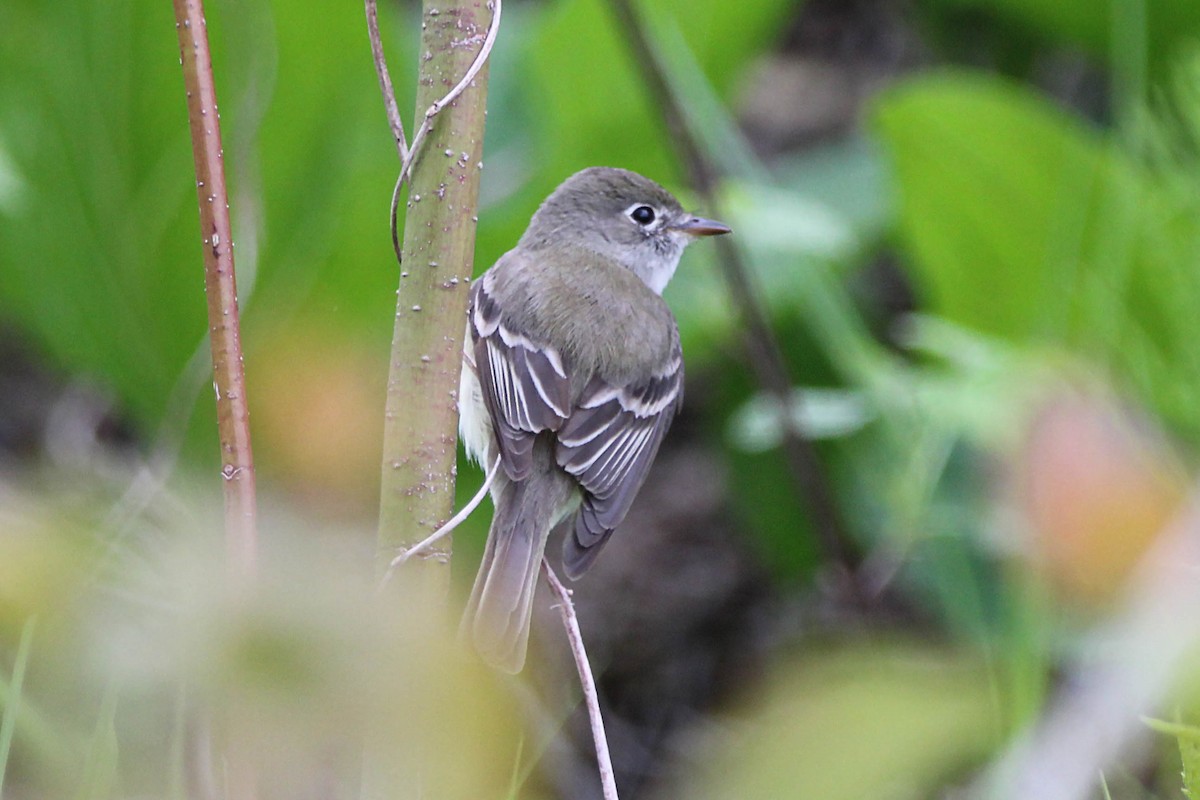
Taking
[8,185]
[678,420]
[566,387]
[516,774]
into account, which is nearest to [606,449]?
[566,387]

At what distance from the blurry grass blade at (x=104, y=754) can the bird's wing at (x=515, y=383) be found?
120 cm

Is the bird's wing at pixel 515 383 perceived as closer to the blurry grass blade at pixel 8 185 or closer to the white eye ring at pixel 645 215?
the white eye ring at pixel 645 215

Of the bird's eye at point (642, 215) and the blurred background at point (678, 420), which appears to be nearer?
the blurred background at point (678, 420)

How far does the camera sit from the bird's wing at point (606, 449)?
2061 mm

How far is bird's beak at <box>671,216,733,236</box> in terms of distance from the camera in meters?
2.62

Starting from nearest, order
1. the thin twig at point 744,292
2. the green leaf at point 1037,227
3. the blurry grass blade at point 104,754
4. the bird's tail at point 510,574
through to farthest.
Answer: the blurry grass blade at point 104,754
the bird's tail at point 510,574
the green leaf at point 1037,227
the thin twig at point 744,292

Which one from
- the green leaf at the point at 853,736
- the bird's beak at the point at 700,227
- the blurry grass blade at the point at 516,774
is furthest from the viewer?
the bird's beak at the point at 700,227

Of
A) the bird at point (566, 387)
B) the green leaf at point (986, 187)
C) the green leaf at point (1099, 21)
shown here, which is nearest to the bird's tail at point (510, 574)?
the bird at point (566, 387)

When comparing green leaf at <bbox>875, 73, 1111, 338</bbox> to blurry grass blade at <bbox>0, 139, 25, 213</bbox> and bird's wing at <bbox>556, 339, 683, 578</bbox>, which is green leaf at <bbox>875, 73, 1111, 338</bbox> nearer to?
bird's wing at <bbox>556, 339, 683, 578</bbox>

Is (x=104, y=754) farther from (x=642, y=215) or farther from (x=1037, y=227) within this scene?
(x=1037, y=227)

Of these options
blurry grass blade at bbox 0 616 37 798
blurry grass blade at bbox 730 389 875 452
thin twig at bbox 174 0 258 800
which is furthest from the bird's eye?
blurry grass blade at bbox 0 616 37 798

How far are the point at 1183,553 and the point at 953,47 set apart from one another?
4061 millimetres

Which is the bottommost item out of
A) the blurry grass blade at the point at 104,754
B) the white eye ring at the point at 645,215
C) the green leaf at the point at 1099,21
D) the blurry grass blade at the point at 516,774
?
the blurry grass blade at the point at 516,774

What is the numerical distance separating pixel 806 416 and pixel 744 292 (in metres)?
0.34
